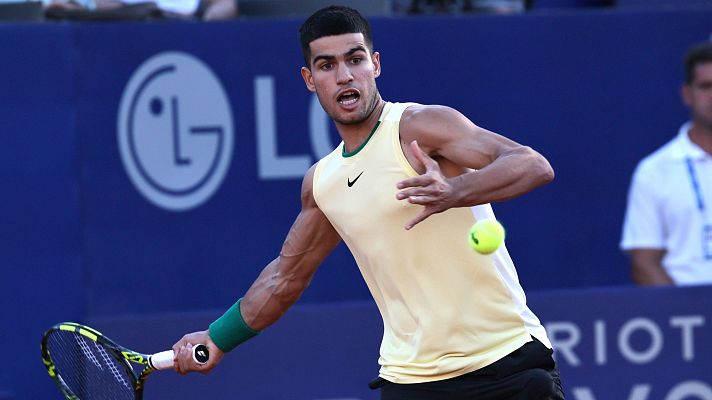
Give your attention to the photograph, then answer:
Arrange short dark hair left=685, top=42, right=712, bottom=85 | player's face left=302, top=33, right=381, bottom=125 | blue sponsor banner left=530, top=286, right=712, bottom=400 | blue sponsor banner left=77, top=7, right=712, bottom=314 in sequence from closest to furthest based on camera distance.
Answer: player's face left=302, top=33, right=381, bottom=125
blue sponsor banner left=530, top=286, right=712, bottom=400
short dark hair left=685, top=42, right=712, bottom=85
blue sponsor banner left=77, top=7, right=712, bottom=314

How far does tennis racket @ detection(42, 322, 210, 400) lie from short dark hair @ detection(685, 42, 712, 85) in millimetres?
2983

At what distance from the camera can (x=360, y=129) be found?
14.3ft

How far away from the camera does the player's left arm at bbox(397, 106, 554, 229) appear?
12.8 feet

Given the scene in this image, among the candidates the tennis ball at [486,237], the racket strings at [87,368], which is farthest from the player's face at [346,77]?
the racket strings at [87,368]

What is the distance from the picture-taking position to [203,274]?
6996 mm

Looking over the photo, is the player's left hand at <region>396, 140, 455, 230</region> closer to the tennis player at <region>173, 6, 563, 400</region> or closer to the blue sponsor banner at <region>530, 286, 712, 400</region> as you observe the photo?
the tennis player at <region>173, 6, 563, 400</region>

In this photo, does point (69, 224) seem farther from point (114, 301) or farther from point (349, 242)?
point (349, 242)

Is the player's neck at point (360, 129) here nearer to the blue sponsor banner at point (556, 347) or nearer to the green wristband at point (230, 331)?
the green wristband at point (230, 331)

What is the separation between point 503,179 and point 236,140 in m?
3.24

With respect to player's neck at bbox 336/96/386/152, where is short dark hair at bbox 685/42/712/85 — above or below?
above

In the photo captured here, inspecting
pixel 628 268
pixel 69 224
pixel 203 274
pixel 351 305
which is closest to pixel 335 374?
pixel 351 305

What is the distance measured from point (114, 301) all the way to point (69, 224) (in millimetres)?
427

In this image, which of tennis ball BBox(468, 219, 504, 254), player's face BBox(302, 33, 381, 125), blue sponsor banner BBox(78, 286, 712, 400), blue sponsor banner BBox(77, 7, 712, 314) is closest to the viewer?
tennis ball BBox(468, 219, 504, 254)

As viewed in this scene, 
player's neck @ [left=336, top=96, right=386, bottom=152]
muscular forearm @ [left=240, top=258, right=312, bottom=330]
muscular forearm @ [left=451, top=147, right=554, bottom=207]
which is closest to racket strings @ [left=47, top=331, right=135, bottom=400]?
muscular forearm @ [left=240, top=258, right=312, bottom=330]
